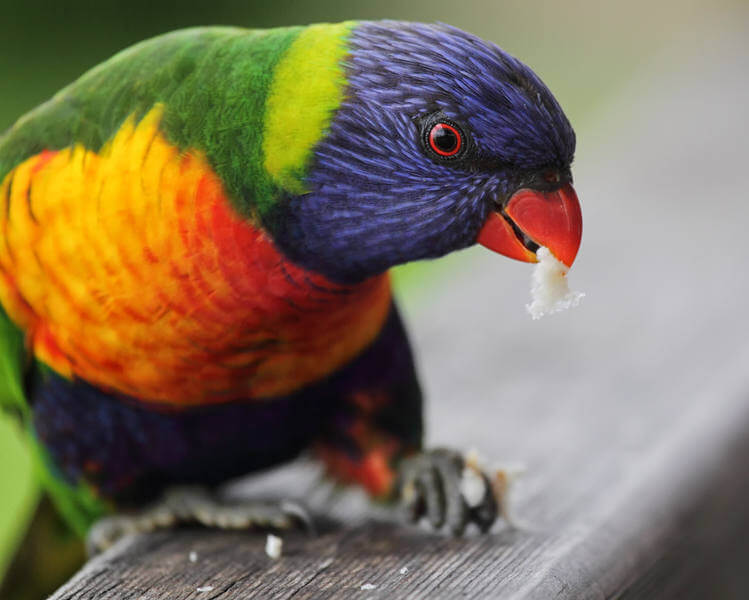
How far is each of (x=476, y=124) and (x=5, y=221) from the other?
2.78 ft

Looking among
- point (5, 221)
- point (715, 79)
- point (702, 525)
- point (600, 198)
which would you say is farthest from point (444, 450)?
point (715, 79)

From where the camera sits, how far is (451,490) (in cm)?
187

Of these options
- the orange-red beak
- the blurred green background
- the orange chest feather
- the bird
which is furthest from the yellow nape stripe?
the blurred green background

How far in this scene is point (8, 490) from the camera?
385 centimetres

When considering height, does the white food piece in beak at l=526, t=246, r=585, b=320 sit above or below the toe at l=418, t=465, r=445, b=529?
above

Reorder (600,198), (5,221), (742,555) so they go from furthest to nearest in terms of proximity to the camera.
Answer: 1. (600,198)
2. (742,555)
3. (5,221)

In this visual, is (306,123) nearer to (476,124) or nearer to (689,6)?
(476,124)

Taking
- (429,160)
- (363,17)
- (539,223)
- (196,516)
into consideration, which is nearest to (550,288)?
(539,223)

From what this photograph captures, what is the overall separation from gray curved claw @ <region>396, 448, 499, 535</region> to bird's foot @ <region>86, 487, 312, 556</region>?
221 millimetres

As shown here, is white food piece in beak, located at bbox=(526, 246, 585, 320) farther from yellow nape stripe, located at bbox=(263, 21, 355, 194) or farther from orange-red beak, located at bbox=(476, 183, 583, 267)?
yellow nape stripe, located at bbox=(263, 21, 355, 194)

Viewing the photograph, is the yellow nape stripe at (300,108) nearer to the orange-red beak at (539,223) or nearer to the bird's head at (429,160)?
the bird's head at (429,160)

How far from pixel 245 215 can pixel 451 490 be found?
0.66 meters

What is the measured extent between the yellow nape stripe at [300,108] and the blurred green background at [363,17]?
2.15 meters

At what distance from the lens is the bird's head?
1.48 metres
